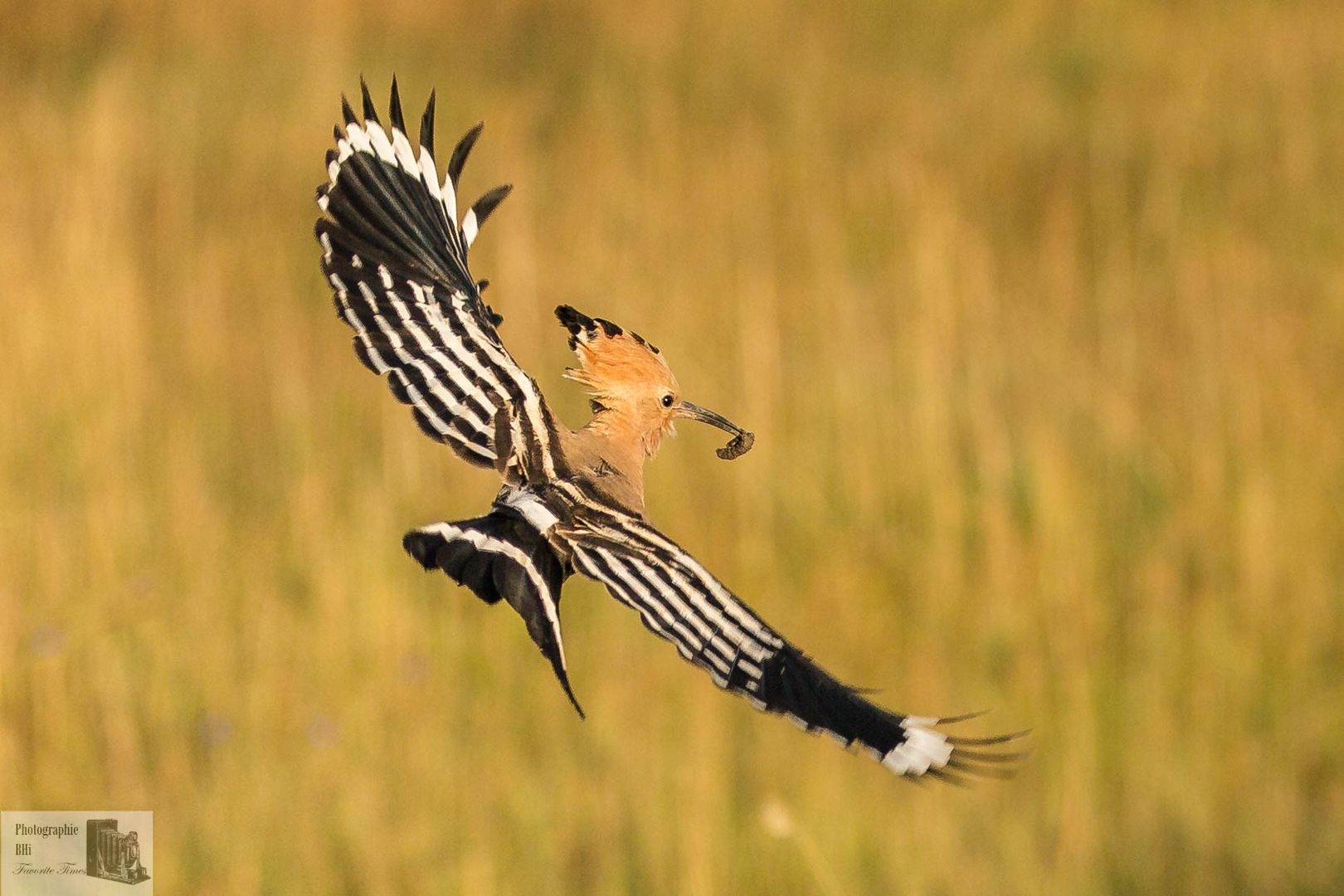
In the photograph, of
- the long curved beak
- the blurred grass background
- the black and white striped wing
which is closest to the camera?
the black and white striped wing

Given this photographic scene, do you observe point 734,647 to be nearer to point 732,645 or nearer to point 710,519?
point 732,645

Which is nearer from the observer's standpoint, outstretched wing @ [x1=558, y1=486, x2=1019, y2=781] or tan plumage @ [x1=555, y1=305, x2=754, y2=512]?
outstretched wing @ [x1=558, y1=486, x2=1019, y2=781]

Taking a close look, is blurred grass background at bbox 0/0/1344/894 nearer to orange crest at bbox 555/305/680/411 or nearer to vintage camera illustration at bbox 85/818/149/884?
vintage camera illustration at bbox 85/818/149/884

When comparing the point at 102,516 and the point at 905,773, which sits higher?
the point at 102,516

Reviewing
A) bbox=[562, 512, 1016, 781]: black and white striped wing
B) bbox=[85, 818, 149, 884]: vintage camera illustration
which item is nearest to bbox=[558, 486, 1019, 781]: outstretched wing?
bbox=[562, 512, 1016, 781]: black and white striped wing

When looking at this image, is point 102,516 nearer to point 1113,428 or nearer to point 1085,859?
point 1085,859

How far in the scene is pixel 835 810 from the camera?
114 inches

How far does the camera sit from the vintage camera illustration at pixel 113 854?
2.17m

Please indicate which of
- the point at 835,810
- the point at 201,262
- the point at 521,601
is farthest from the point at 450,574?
the point at 201,262

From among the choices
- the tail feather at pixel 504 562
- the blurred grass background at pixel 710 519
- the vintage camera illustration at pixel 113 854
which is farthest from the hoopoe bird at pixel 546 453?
the vintage camera illustration at pixel 113 854

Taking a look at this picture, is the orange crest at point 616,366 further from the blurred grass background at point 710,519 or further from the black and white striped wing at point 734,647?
the blurred grass background at point 710,519

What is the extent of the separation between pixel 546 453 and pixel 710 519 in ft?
8.32

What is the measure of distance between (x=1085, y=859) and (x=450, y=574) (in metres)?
2.37

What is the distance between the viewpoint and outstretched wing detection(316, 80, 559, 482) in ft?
2.73
